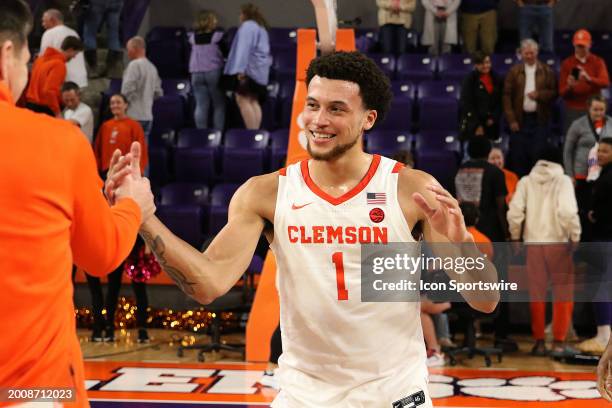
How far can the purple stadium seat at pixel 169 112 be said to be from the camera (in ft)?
44.7

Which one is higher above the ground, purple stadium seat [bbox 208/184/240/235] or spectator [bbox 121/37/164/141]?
spectator [bbox 121/37/164/141]

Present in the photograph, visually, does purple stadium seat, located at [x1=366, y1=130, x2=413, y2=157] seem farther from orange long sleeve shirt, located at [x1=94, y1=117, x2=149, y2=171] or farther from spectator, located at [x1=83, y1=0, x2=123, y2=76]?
spectator, located at [x1=83, y1=0, x2=123, y2=76]

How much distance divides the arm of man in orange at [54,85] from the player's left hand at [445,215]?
8777mm

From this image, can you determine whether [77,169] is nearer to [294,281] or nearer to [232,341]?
[294,281]

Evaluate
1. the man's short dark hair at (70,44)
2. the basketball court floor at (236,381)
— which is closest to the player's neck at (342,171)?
the basketball court floor at (236,381)

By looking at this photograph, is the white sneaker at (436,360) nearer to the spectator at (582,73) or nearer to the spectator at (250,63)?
the spectator at (582,73)

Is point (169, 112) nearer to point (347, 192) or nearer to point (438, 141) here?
point (438, 141)

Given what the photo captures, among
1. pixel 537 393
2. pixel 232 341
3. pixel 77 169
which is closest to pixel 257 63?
pixel 232 341

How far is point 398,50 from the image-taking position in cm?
1491

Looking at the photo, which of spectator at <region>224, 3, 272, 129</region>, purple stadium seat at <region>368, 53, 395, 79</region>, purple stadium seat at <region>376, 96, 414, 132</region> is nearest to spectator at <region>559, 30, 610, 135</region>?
purple stadium seat at <region>376, 96, 414, 132</region>

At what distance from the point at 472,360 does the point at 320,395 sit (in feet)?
19.7

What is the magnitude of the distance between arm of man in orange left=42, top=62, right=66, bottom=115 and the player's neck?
814cm

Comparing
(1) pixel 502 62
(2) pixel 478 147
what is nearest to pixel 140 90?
(2) pixel 478 147

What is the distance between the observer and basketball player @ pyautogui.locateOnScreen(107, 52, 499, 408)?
12.1 feet
